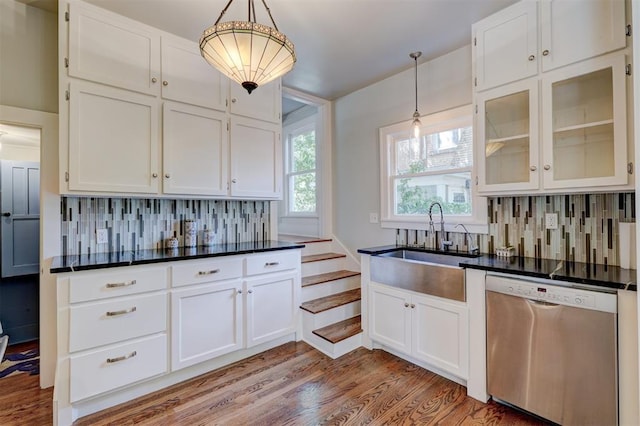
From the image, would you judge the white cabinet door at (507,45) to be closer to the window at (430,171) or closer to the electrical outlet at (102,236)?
the window at (430,171)

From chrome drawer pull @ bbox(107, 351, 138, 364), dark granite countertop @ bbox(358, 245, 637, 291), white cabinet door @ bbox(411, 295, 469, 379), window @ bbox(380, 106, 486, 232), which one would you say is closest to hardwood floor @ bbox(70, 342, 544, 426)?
white cabinet door @ bbox(411, 295, 469, 379)

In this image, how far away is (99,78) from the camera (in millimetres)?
2092

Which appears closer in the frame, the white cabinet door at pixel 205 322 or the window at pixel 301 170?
the white cabinet door at pixel 205 322

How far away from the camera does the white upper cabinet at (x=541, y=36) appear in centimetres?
169

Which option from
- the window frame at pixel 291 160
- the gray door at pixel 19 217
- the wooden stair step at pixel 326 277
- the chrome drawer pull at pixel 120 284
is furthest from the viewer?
the window frame at pixel 291 160

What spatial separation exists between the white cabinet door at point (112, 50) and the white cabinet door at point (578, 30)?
8.98 feet

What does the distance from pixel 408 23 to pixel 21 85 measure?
287 cm

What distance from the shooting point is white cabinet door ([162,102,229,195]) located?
239 cm

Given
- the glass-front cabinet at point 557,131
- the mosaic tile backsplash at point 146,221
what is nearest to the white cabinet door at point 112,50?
the mosaic tile backsplash at point 146,221

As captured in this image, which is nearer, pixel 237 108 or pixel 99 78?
pixel 99 78

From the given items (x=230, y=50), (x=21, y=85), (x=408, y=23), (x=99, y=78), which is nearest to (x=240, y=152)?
(x=99, y=78)

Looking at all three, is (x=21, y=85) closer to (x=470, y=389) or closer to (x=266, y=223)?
(x=266, y=223)

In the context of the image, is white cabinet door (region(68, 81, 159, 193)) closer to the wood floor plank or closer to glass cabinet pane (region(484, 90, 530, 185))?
the wood floor plank

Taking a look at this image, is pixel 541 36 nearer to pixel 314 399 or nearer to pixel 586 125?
pixel 586 125
